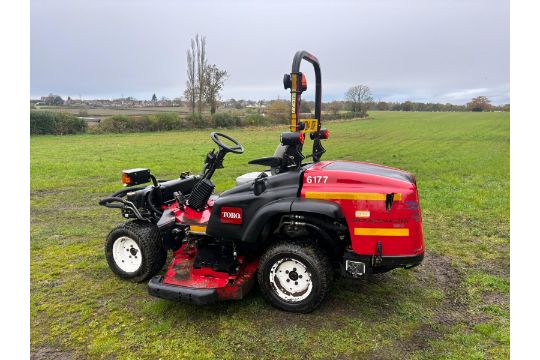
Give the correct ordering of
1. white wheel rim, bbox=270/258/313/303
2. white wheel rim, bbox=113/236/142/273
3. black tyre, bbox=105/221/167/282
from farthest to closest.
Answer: white wheel rim, bbox=113/236/142/273, black tyre, bbox=105/221/167/282, white wheel rim, bbox=270/258/313/303

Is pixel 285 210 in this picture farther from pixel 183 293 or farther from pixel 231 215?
pixel 183 293

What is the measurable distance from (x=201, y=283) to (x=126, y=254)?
1211 mm

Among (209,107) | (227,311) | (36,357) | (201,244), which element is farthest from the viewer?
(209,107)

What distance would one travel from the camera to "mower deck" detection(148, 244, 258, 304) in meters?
3.74

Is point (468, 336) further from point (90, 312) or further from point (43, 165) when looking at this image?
point (43, 165)

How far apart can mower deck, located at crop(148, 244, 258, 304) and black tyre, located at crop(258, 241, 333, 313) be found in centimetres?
23

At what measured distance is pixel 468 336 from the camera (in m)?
3.46

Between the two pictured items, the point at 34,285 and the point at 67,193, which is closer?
the point at 34,285

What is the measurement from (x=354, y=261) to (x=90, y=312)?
251 centimetres

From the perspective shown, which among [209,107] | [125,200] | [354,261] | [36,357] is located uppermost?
[209,107]

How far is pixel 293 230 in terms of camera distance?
3844 millimetres

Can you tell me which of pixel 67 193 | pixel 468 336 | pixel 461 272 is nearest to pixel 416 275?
pixel 461 272

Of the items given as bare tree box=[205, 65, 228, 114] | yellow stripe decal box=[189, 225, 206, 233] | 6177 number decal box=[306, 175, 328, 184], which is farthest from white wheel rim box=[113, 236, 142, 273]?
bare tree box=[205, 65, 228, 114]

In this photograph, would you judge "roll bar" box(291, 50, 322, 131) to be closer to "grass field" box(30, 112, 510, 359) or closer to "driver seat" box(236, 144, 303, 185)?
"driver seat" box(236, 144, 303, 185)
